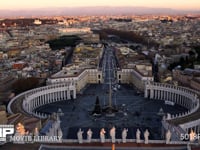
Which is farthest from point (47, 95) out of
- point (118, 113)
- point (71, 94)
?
point (118, 113)

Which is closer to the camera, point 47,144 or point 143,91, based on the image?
point 47,144

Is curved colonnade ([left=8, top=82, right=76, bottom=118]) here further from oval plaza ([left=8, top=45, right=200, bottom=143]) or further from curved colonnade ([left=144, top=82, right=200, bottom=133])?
curved colonnade ([left=144, top=82, right=200, bottom=133])

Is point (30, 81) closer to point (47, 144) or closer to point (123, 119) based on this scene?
point (123, 119)

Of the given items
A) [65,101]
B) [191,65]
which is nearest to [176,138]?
[65,101]

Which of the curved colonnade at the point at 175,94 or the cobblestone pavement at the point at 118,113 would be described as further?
the curved colonnade at the point at 175,94

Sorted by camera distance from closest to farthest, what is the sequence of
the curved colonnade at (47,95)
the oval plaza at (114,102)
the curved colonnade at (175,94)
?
the oval plaza at (114,102) < the curved colonnade at (175,94) < the curved colonnade at (47,95)

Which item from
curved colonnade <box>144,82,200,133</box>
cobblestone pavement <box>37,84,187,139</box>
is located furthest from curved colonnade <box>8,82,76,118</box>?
curved colonnade <box>144,82,200,133</box>

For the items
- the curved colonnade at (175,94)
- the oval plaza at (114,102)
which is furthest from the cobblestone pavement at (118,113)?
the curved colonnade at (175,94)

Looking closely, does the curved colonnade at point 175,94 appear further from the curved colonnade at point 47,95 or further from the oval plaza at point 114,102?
the curved colonnade at point 47,95
